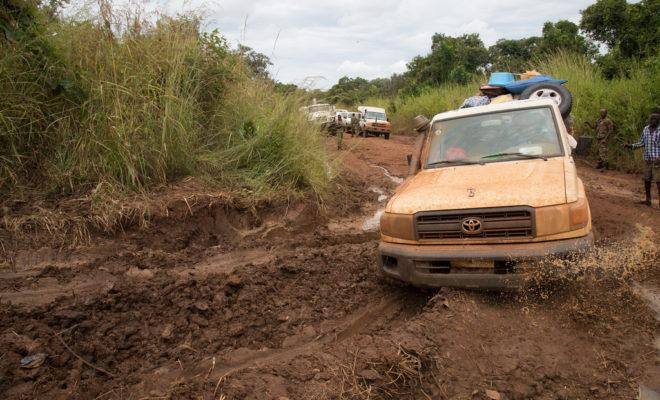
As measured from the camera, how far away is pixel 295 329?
4090mm

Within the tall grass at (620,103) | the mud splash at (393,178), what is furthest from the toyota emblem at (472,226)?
the tall grass at (620,103)

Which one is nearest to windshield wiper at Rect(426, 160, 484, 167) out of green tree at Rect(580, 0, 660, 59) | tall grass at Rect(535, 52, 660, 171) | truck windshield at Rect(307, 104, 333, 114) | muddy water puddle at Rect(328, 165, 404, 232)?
muddy water puddle at Rect(328, 165, 404, 232)

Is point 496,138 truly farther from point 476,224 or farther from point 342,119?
point 342,119

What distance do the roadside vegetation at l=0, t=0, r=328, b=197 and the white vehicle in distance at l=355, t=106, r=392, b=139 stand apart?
52.7 ft

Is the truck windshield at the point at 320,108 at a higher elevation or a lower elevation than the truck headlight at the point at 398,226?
higher

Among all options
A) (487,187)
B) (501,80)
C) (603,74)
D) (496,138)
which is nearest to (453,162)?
(496,138)

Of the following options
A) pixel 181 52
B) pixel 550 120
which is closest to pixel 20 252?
pixel 181 52

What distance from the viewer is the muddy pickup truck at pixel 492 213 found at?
359 centimetres

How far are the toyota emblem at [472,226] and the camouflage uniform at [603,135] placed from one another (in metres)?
10.8

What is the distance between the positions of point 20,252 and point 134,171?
161 cm

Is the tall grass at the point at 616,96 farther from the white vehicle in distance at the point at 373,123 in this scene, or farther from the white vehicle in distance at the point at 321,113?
the white vehicle in distance at the point at 321,113

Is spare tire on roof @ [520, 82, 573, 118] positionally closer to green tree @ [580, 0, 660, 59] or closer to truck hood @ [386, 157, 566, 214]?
truck hood @ [386, 157, 566, 214]

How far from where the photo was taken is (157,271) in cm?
493

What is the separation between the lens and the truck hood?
3.69 metres
